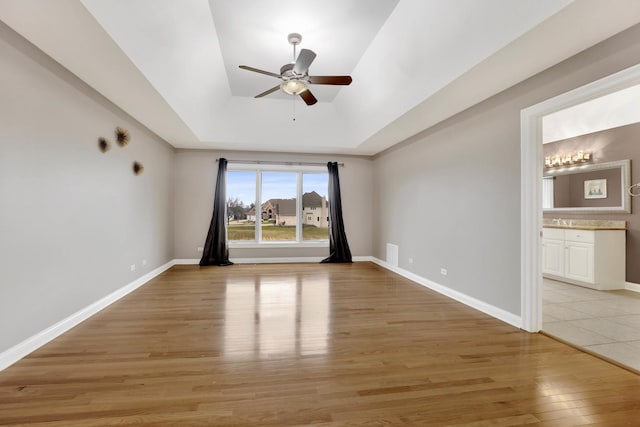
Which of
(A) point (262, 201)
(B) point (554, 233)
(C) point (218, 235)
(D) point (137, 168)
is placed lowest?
(C) point (218, 235)

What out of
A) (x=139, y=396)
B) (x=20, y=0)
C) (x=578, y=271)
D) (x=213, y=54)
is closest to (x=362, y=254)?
(x=578, y=271)

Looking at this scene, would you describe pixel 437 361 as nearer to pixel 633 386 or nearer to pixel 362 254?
pixel 633 386

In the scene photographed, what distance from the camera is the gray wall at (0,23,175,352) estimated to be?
87.1 inches

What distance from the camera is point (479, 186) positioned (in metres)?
3.53

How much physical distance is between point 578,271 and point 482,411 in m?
4.12

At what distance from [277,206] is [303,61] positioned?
4082 mm

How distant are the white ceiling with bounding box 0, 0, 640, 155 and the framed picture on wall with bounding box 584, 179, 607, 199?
10.3ft

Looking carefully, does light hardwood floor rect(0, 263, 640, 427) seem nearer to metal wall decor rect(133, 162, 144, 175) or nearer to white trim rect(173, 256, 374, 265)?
metal wall decor rect(133, 162, 144, 175)

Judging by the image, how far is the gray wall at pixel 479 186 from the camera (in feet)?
8.27

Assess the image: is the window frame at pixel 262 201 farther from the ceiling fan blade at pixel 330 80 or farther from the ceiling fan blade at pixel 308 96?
the ceiling fan blade at pixel 330 80

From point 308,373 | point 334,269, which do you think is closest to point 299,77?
point 308,373

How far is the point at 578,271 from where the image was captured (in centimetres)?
451

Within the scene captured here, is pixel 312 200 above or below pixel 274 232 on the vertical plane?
above

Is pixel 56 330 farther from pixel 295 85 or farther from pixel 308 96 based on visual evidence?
pixel 308 96
